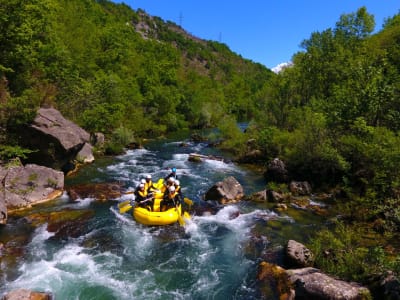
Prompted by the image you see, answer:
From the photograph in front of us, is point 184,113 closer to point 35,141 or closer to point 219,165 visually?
point 219,165

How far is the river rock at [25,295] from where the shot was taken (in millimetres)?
7216

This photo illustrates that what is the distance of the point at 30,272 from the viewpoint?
8.85 meters

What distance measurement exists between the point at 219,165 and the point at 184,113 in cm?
3066

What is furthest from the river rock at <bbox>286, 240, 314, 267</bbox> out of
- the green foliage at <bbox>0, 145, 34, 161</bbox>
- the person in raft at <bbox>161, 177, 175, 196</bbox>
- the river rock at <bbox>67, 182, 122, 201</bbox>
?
the green foliage at <bbox>0, 145, 34, 161</bbox>

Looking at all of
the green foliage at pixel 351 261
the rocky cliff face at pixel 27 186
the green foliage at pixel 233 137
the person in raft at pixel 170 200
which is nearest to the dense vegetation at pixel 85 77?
the rocky cliff face at pixel 27 186

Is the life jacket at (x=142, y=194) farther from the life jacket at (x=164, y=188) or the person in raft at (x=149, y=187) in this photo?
the life jacket at (x=164, y=188)

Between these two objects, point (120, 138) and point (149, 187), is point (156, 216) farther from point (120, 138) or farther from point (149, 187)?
point (120, 138)

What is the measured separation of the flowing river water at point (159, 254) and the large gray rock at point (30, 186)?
0.76 metres

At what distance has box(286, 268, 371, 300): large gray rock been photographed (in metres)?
7.10

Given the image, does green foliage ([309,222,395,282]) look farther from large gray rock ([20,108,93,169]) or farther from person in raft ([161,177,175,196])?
large gray rock ([20,108,93,169])

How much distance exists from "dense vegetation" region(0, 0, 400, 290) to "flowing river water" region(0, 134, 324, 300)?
7.06 feet

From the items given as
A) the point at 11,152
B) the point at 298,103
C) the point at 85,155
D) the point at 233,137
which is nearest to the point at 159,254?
the point at 11,152

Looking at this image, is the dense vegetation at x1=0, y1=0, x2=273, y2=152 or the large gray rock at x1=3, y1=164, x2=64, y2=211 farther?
the dense vegetation at x1=0, y1=0, x2=273, y2=152

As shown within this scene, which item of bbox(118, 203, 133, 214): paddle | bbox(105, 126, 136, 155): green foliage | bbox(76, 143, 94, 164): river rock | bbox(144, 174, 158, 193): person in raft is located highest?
bbox(105, 126, 136, 155): green foliage
